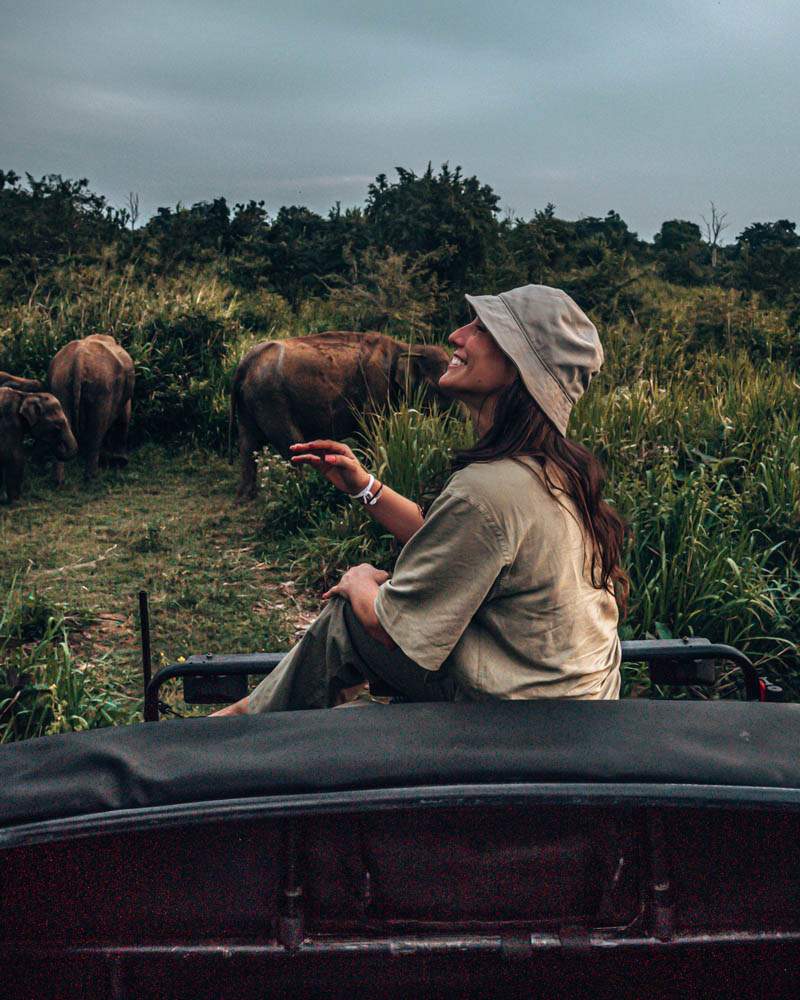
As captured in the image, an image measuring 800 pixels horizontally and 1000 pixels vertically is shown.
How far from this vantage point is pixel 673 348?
908 centimetres

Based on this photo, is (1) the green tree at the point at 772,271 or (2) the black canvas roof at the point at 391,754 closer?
(2) the black canvas roof at the point at 391,754

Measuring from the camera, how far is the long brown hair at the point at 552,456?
83.3 inches

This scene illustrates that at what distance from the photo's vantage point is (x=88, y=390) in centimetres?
868

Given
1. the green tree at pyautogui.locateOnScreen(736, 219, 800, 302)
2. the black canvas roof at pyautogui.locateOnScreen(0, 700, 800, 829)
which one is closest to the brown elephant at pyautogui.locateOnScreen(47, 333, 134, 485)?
the black canvas roof at pyautogui.locateOnScreen(0, 700, 800, 829)

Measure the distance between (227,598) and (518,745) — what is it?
465 centimetres

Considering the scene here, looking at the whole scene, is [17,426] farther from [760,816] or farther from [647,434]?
[760,816]

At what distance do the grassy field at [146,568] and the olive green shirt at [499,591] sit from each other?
116 inches

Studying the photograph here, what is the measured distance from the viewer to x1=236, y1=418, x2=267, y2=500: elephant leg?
8141 millimetres

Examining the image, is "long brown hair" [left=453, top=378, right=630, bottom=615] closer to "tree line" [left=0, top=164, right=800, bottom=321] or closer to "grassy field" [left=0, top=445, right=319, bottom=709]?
"grassy field" [left=0, top=445, right=319, bottom=709]

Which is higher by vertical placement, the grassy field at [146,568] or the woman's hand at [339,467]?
the woman's hand at [339,467]

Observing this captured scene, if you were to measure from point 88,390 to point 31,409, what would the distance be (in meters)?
0.86

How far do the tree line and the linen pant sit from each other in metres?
8.20

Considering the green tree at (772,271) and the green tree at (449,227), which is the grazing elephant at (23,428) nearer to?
the green tree at (449,227)

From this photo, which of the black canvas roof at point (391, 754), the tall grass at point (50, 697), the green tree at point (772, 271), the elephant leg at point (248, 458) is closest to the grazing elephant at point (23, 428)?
the elephant leg at point (248, 458)
